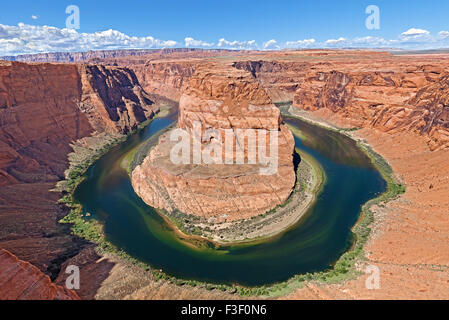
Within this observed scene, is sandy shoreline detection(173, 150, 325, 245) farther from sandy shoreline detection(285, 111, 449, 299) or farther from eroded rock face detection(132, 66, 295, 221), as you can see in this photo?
sandy shoreline detection(285, 111, 449, 299)

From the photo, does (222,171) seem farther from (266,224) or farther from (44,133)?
(44,133)

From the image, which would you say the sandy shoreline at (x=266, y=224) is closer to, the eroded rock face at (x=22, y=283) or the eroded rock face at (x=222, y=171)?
the eroded rock face at (x=222, y=171)

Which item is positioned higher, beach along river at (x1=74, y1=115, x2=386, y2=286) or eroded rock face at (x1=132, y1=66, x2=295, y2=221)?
eroded rock face at (x1=132, y1=66, x2=295, y2=221)

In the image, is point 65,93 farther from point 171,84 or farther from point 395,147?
point 395,147

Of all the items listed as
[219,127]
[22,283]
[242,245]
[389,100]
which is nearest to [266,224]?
[242,245]

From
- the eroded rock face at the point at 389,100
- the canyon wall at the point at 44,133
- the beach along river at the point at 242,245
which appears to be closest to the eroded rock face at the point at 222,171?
the beach along river at the point at 242,245

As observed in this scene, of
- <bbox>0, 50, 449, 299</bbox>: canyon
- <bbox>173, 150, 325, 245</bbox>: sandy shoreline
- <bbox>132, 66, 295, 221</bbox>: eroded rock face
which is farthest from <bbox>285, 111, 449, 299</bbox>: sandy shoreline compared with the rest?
<bbox>132, 66, 295, 221</bbox>: eroded rock face

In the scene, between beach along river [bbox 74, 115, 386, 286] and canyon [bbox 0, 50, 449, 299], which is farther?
beach along river [bbox 74, 115, 386, 286]
